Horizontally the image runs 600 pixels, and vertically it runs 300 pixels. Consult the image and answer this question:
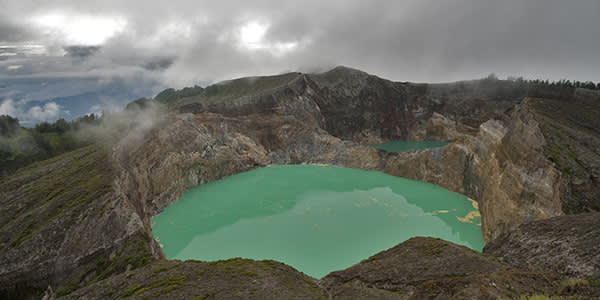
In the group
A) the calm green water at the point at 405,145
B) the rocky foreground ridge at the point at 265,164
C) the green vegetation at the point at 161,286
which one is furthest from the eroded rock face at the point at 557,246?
the calm green water at the point at 405,145

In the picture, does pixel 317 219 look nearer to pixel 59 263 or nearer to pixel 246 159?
pixel 59 263

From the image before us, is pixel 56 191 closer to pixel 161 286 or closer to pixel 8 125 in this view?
pixel 161 286

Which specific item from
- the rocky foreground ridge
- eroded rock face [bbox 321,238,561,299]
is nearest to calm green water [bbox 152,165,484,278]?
the rocky foreground ridge

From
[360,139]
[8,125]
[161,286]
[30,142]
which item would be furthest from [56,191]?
[360,139]

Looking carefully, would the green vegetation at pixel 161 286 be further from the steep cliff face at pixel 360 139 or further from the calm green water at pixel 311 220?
the steep cliff face at pixel 360 139

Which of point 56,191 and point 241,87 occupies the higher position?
point 241,87

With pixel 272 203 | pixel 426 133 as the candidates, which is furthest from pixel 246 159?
pixel 426 133

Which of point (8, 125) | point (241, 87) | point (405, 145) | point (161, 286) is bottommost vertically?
point (161, 286)
